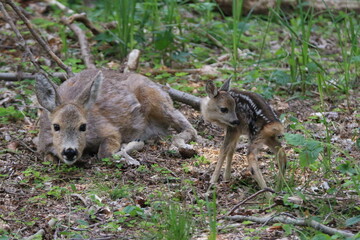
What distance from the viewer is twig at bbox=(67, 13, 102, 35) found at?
10.2m

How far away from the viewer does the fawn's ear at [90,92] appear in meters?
7.30

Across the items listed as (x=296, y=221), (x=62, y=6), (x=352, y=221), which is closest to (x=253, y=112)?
(x=296, y=221)

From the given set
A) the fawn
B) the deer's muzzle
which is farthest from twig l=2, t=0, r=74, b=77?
the fawn

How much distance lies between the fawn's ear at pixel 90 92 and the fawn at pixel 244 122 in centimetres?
142

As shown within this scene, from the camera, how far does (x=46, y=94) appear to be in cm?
716

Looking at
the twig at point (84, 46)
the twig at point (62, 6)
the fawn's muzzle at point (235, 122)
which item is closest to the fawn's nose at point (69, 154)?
the fawn's muzzle at point (235, 122)

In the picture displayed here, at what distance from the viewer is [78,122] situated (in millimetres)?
7066

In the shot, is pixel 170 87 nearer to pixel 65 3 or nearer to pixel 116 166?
pixel 116 166

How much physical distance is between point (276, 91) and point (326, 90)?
0.80m

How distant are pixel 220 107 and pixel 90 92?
1.85m

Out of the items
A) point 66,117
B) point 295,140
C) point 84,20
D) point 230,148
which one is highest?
point 295,140

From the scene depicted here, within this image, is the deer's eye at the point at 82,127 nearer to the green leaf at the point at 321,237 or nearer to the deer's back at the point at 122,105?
the deer's back at the point at 122,105

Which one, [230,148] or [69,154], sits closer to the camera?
[230,148]

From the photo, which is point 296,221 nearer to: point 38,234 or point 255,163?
point 255,163
